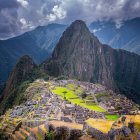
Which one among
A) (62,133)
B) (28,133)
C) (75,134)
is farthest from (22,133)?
(75,134)

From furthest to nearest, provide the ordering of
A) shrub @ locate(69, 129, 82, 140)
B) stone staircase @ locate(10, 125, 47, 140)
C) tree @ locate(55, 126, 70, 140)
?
1. stone staircase @ locate(10, 125, 47, 140)
2. tree @ locate(55, 126, 70, 140)
3. shrub @ locate(69, 129, 82, 140)

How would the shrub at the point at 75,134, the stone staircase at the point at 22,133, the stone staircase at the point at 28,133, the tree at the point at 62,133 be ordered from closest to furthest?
the shrub at the point at 75,134 < the tree at the point at 62,133 < the stone staircase at the point at 28,133 < the stone staircase at the point at 22,133

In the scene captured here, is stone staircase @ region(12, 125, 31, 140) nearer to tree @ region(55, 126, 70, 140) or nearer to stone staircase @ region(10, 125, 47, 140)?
stone staircase @ region(10, 125, 47, 140)

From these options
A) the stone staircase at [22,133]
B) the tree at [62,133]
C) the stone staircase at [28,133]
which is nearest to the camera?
the tree at [62,133]

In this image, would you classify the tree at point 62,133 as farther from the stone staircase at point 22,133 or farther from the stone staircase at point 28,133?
the stone staircase at point 22,133

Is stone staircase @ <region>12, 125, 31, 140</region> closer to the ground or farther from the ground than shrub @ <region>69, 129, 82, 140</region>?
farther from the ground

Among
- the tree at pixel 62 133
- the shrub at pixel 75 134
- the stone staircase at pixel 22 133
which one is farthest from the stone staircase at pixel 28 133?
the shrub at pixel 75 134

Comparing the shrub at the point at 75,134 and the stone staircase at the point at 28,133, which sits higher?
the stone staircase at the point at 28,133

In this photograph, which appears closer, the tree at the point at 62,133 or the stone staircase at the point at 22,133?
the tree at the point at 62,133

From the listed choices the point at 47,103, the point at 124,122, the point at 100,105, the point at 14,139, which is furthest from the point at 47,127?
the point at 100,105

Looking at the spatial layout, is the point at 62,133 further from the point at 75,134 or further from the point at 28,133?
the point at 28,133

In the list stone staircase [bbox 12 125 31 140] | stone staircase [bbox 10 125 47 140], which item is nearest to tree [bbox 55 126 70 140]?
stone staircase [bbox 10 125 47 140]
